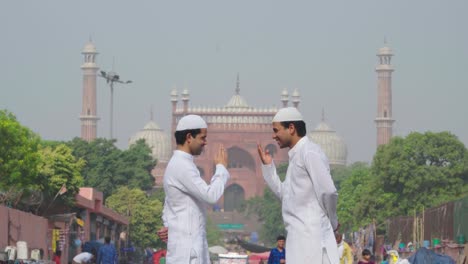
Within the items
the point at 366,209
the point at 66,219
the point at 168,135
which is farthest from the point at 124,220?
the point at 168,135

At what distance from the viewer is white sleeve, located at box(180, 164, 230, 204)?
8055mm

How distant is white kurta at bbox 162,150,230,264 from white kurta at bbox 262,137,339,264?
49 cm

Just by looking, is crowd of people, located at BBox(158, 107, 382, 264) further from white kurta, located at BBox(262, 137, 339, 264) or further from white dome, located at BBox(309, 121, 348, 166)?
white dome, located at BBox(309, 121, 348, 166)

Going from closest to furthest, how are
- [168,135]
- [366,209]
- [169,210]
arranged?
1. [169,210]
2. [366,209]
3. [168,135]

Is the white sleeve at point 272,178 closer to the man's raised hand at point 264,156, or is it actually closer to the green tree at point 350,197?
the man's raised hand at point 264,156

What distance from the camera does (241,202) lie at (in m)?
134

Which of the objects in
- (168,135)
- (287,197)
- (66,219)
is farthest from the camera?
(168,135)

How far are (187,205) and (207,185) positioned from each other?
0.73ft

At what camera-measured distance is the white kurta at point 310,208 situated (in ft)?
24.8

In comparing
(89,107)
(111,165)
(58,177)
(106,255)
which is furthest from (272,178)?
(89,107)

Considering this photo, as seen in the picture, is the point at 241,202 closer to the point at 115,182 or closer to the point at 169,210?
the point at 115,182

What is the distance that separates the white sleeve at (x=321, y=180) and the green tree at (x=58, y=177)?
91.0 ft

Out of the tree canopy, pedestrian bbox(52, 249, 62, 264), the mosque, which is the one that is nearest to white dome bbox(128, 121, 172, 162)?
the mosque

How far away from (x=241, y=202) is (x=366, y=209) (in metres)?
80.5
